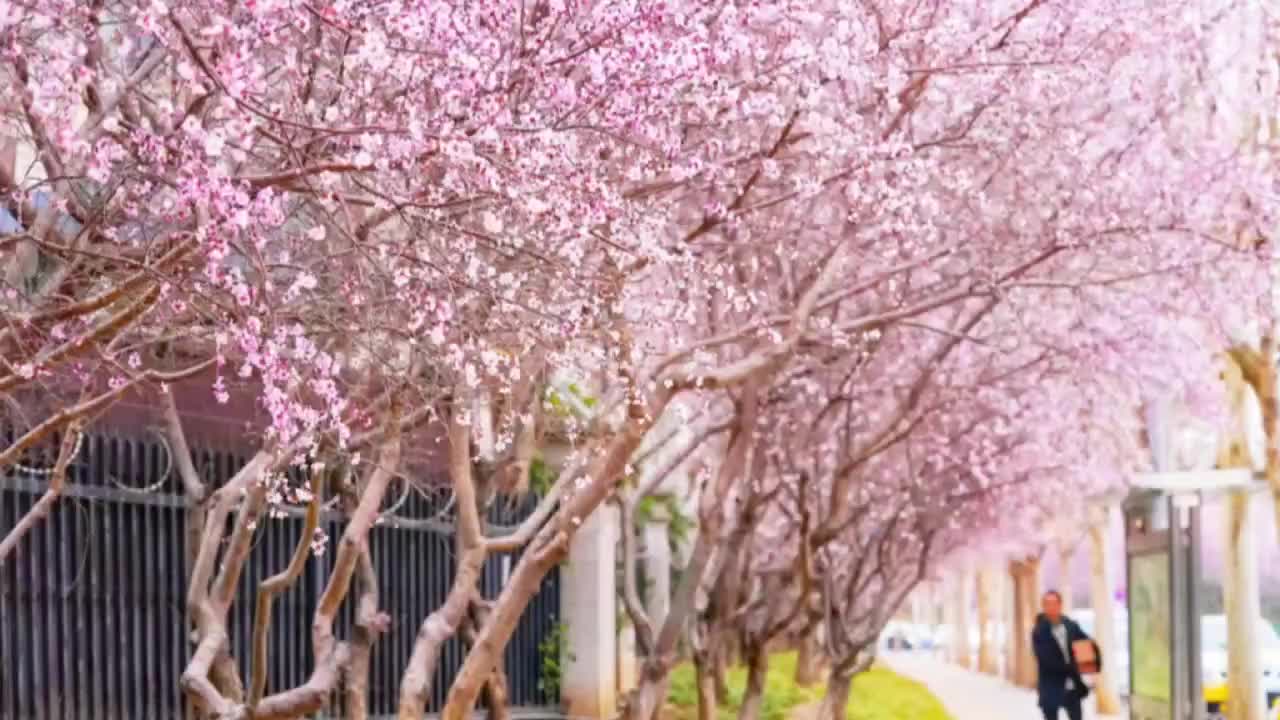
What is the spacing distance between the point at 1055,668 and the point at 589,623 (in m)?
4.90

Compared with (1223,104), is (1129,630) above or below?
below

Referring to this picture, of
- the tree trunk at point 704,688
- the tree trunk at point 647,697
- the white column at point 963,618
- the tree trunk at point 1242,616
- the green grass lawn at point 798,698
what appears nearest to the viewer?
the tree trunk at point 647,697

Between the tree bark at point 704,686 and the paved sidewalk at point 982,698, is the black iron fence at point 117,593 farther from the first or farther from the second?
the paved sidewalk at point 982,698

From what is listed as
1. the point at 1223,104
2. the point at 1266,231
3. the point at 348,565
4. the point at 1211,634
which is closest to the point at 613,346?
the point at 348,565

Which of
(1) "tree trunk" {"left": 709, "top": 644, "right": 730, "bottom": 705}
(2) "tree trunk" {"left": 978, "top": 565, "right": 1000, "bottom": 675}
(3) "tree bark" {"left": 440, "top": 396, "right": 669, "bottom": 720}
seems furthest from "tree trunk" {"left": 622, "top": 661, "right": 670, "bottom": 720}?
(2) "tree trunk" {"left": 978, "top": 565, "right": 1000, "bottom": 675}

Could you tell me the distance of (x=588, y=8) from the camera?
8938 mm

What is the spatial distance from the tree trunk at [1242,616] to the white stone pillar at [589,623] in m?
6.32

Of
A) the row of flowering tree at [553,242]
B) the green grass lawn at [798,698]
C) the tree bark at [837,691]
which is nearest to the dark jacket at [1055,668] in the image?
the row of flowering tree at [553,242]

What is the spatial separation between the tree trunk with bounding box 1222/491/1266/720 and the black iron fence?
9.44 m

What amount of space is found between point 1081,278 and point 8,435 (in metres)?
7.52

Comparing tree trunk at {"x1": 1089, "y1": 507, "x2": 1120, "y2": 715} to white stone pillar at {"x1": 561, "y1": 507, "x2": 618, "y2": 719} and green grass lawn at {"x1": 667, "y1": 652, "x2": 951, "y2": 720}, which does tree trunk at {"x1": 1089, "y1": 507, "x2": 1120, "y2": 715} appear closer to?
green grass lawn at {"x1": 667, "y1": 652, "x2": 951, "y2": 720}

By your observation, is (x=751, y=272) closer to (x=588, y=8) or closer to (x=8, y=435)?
(x=8, y=435)

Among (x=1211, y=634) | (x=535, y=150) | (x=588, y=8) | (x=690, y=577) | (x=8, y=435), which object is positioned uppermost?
(x=588, y=8)

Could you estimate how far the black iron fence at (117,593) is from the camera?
1295 centimetres
